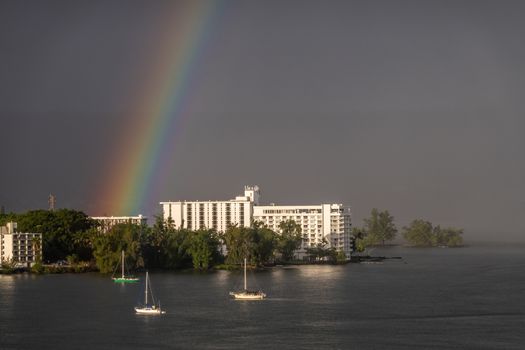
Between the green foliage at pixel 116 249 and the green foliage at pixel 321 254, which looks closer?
the green foliage at pixel 116 249

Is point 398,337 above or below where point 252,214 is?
below

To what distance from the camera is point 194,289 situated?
200ft

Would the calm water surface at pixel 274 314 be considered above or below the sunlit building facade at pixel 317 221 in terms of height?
below

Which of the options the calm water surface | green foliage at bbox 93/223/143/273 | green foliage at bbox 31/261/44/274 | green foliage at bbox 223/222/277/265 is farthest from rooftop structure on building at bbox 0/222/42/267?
green foliage at bbox 223/222/277/265

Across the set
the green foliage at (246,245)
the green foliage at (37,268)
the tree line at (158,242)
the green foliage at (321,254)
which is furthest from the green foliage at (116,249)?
the green foliage at (321,254)

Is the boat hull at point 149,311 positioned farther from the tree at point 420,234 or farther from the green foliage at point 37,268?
the tree at point 420,234

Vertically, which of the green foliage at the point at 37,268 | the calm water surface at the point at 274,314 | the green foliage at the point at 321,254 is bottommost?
the calm water surface at the point at 274,314

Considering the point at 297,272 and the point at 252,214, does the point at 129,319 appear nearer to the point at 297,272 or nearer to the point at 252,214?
the point at 297,272

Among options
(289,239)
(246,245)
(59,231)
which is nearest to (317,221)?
(289,239)

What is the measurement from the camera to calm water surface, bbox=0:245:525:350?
128ft

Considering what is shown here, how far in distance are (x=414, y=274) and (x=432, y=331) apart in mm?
38009

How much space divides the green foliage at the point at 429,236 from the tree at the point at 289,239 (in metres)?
81.3

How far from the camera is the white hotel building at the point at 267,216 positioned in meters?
107

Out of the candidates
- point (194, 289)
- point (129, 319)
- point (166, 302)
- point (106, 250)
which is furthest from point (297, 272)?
point (129, 319)
